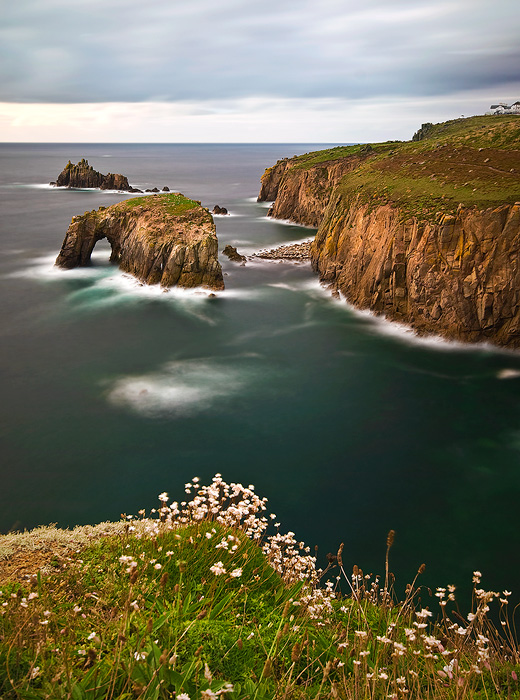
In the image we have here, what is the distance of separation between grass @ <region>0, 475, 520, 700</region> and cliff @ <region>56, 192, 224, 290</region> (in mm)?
31336

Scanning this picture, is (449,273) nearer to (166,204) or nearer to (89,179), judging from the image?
(166,204)

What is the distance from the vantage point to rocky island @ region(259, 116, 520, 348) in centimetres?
2800

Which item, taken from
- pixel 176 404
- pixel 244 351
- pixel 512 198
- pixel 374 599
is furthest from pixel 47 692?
pixel 512 198

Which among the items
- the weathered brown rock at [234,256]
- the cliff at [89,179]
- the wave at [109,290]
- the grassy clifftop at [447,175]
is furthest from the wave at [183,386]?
the cliff at [89,179]

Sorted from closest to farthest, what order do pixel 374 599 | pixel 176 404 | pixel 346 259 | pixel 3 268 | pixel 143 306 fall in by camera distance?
pixel 374 599, pixel 176 404, pixel 143 306, pixel 346 259, pixel 3 268

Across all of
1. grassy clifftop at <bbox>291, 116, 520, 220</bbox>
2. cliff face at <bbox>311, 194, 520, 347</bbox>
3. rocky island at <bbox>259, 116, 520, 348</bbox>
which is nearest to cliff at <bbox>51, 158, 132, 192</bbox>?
grassy clifftop at <bbox>291, 116, 520, 220</bbox>

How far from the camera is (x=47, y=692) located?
4.03m

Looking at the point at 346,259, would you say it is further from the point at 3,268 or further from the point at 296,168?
the point at 296,168

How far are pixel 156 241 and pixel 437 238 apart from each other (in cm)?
2160

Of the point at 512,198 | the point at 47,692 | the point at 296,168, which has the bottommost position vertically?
the point at 47,692

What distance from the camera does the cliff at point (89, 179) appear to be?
113438 mm

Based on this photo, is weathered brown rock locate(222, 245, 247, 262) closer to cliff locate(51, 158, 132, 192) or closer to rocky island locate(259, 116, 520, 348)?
rocky island locate(259, 116, 520, 348)

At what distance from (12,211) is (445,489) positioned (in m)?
81.1

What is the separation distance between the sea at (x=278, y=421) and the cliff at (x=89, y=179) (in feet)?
275
